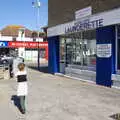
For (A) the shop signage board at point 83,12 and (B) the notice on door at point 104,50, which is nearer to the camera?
(B) the notice on door at point 104,50

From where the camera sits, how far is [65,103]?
13.8m

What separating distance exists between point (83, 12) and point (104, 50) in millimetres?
3375

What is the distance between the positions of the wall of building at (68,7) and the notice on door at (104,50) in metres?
1.89

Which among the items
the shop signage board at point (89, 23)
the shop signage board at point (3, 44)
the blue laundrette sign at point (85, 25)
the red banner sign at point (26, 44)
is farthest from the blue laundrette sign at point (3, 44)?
the blue laundrette sign at point (85, 25)

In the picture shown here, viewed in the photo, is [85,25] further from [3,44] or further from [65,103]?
[3,44]

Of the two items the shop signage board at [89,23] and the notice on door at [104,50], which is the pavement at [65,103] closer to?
the notice on door at [104,50]

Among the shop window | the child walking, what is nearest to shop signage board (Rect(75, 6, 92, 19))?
the shop window

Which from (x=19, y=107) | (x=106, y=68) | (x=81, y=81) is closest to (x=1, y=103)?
(x=19, y=107)

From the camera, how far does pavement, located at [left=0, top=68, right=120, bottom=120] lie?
11492 millimetres

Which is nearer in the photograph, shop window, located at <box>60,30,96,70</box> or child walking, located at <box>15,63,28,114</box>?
child walking, located at <box>15,63,28,114</box>

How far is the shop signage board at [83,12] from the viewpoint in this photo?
21.0 meters

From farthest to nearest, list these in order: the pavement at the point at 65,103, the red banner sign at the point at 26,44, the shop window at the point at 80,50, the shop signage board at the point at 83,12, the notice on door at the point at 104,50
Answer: the red banner sign at the point at 26,44 → the shop window at the point at 80,50 → the shop signage board at the point at 83,12 → the notice on door at the point at 104,50 → the pavement at the point at 65,103

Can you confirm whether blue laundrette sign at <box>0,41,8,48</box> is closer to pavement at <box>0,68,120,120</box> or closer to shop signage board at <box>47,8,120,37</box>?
shop signage board at <box>47,8,120,37</box>

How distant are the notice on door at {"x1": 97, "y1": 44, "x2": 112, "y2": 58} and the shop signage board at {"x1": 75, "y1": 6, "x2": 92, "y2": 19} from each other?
223 cm
